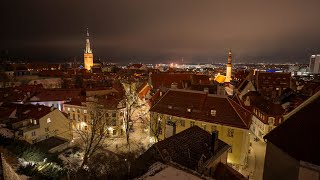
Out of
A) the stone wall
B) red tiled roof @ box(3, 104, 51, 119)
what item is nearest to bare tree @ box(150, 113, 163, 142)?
the stone wall

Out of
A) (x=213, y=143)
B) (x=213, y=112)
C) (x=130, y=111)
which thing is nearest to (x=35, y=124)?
(x=130, y=111)

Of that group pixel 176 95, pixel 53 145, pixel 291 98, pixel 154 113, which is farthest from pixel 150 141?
pixel 291 98

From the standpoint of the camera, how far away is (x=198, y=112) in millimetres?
28109

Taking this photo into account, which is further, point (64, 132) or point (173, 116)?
point (64, 132)

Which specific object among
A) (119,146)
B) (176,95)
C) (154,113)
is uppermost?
(176,95)

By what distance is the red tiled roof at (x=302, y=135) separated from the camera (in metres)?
11.6

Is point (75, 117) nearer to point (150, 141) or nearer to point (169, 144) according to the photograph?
point (150, 141)

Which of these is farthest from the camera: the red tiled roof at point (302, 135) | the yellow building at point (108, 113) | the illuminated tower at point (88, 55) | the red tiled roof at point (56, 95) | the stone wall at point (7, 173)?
the illuminated tower at point (88, 55)

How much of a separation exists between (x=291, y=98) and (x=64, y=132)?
40.5 m

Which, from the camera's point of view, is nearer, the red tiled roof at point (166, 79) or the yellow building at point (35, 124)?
the yellow building at point (35, 124)

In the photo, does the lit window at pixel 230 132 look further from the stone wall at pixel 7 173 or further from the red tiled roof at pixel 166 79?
the red tiled roof at pixel 166 79

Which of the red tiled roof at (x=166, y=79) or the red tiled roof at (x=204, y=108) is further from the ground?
the red tiled roof at (x=166, y=79)

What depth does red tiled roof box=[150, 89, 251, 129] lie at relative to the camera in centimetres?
2575

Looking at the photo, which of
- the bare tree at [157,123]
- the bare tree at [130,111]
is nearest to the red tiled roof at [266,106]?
the bare tree at [157,123]
